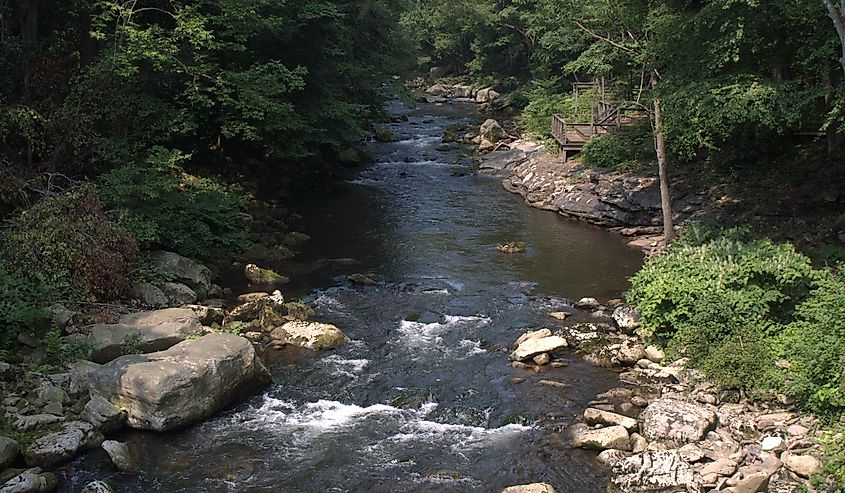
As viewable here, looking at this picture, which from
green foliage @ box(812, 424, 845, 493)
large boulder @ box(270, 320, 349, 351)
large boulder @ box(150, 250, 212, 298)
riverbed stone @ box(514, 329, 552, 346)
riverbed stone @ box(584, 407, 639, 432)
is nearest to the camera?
green foliage @ box(812, 424, 845, 493)

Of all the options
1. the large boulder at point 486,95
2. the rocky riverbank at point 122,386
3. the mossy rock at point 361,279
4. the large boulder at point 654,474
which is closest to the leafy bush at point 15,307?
the rocky riverbank at point 122,386

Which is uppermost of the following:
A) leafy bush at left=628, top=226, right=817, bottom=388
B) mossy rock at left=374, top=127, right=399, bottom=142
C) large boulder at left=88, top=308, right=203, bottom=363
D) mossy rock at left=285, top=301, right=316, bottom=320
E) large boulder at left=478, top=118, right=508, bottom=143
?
large boulder at left=478, top=118, right=508, bottom=143

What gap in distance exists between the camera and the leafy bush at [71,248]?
13.3 meters

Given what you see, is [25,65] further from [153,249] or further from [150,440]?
[150,440]

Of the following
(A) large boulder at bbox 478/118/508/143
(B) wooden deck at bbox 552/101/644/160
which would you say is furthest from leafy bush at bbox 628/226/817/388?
(A) large boulder at bbox 478/118/508/143

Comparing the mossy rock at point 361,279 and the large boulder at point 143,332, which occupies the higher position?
the large boulder at point 143,332

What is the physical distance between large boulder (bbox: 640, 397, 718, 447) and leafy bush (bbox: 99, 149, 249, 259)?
11059 millimetres

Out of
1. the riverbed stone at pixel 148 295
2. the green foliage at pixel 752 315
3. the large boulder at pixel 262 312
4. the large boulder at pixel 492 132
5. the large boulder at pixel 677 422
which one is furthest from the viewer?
the large boulder at pixel 492 132

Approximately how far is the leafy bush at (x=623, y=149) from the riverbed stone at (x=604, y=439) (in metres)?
15.7

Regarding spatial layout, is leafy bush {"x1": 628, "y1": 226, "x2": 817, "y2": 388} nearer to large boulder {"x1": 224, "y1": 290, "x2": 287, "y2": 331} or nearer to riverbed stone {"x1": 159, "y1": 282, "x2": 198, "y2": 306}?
large boulder {"x1": 224, "y1": 290, "x2": 287, "y2": 331}

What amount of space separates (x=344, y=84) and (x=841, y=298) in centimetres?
2249

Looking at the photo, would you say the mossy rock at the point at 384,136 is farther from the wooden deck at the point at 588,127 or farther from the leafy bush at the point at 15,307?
the leafy bush at the point at 15,307

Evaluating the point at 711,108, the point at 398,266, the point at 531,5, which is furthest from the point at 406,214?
the point at 531,5

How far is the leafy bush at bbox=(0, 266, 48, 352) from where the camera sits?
11.9 m
